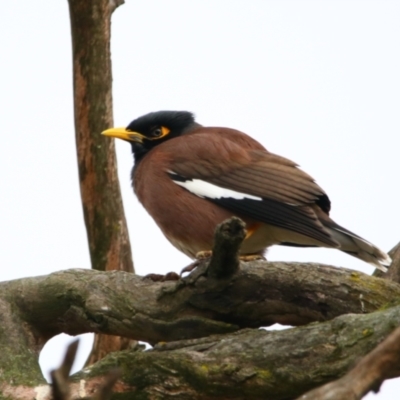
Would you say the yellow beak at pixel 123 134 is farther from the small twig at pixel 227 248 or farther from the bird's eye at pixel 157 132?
the small twig at pixel 227 248

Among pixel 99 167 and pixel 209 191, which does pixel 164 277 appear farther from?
pixel 99 167

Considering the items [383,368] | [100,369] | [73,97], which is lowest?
[100,369]

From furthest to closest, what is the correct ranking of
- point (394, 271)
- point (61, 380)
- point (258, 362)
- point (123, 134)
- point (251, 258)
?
point (123, 134) < point (394, 271) < point (251, 258) < point (258, 362) < point (61, 380)

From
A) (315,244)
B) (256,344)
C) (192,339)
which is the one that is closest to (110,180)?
(315,244)

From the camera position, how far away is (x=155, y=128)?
7.07 meters

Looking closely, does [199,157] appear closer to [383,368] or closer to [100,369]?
[100,369]

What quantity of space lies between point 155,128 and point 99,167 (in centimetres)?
56

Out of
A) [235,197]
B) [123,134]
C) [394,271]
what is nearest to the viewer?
[394,271]

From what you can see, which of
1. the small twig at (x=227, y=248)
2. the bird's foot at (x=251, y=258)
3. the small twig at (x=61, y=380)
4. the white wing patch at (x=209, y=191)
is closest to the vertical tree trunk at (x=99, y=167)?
the white wing patch at (x=209, y=191)

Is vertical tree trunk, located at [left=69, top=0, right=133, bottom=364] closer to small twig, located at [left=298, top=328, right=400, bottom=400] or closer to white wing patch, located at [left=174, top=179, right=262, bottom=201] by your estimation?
white wing patch, located at [left=174, top=179, right=262, bottom=201]

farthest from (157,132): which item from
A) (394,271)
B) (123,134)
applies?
(394,271)

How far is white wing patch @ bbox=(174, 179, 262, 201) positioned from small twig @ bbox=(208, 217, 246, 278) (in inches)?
68.6

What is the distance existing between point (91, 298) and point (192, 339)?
0.61m

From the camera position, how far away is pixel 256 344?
12.9ft
